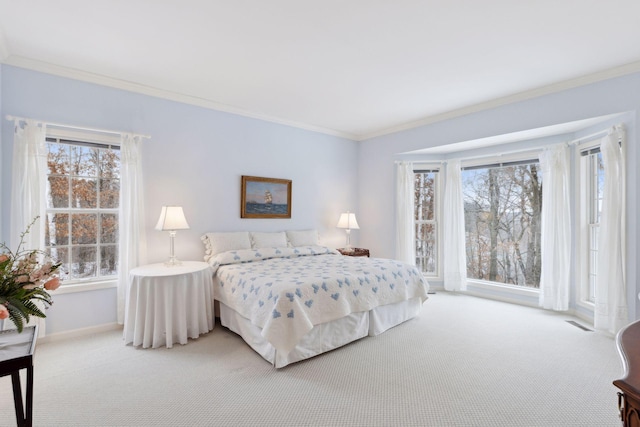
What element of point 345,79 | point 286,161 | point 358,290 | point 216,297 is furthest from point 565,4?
point 216,297

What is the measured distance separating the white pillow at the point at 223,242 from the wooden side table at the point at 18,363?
2.14m

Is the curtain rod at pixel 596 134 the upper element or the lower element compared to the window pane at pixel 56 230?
upper

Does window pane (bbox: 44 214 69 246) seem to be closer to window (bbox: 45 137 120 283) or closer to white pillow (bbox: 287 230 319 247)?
window (bbox: 45 137 120 283)

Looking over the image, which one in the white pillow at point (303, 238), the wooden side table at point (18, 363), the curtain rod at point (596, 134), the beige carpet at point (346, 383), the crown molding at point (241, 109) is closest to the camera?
the wooden side table at point (18, 363)

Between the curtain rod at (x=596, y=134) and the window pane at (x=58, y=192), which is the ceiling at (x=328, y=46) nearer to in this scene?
the curtain rod at (x=596, y=134)

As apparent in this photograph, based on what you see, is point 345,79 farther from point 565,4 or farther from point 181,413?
point 181,413

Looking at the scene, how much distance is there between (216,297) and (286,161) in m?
2.29

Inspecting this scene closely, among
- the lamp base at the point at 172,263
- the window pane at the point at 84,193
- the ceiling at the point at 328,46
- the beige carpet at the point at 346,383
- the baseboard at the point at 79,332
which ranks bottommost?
the beige carpet at the point at 346,383

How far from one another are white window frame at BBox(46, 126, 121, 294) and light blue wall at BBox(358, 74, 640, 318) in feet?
12.7

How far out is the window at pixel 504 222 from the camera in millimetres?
4391

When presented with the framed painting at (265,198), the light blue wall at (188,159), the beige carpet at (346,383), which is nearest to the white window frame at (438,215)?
the light blue wall at (188,159)

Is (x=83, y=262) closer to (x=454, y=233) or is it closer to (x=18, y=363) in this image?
(x=18, y=363)

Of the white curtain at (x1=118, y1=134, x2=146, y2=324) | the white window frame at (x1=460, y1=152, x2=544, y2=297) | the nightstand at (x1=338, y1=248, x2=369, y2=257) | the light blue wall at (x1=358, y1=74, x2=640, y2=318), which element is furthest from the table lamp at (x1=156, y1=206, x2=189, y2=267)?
the white window frame at (x1=460, y1=152, x2=544, y2=297)

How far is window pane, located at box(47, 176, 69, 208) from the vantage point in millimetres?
3084
